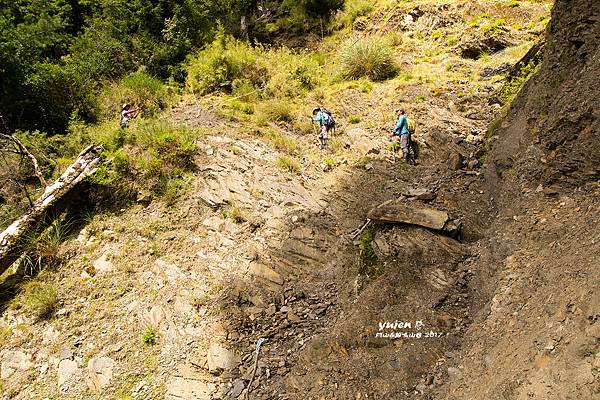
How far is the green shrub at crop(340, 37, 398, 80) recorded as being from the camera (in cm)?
1223

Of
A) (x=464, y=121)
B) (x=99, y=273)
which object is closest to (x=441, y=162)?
(x=464, y=121)

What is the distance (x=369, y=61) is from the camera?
1233 cm

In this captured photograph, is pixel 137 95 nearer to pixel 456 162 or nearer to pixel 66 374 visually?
pixel 66 374

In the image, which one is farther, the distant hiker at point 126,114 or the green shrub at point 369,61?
the green shrub at point 369,61

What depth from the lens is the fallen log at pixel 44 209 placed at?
6254 mm

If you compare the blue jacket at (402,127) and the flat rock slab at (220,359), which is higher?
the blue jacket at (402,127)

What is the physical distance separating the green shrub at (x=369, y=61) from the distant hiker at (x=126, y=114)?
22.6 feet

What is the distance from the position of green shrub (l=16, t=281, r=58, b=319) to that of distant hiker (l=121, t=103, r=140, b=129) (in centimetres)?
454

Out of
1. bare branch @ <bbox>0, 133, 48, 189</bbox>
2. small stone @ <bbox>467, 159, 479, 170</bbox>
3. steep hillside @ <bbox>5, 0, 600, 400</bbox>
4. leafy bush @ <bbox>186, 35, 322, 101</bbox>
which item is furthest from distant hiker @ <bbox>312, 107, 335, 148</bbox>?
bare branch @ <bbox>0, 133, 48, 189</bbox>

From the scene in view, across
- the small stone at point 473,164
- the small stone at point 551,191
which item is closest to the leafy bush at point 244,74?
the small stone at point 473,164

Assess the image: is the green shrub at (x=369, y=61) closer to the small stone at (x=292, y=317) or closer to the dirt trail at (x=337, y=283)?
the dirt trail at (x=337, y=283)

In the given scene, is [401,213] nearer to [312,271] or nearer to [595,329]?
[312,271]

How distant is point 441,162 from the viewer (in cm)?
833

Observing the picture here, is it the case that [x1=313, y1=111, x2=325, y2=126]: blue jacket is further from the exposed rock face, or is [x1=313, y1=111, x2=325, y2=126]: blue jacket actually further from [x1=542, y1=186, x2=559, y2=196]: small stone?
[x1=542, y1=186, x2=559, y2=196]: small stone
